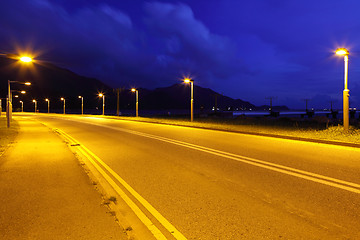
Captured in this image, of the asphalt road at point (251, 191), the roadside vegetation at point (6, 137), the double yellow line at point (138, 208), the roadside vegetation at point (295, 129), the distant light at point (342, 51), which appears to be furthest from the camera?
the distant light at point (342, 51)

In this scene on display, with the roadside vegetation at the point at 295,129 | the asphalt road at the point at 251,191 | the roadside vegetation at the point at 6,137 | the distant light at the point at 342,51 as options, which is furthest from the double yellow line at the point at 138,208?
the distant light at the point at 342,51

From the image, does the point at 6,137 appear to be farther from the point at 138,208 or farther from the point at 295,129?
the point at 295,129

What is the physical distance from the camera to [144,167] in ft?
27.4

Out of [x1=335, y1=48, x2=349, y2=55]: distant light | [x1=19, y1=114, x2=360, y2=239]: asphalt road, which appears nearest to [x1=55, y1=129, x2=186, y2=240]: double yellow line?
[x1=19, y1=114, x2=360, y2=239]: asphalt road

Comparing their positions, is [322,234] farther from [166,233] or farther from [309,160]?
[309,160]

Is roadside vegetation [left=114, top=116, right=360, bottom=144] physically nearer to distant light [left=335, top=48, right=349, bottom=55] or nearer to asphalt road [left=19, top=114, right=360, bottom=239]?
distant light [left=335, top=48, right=349, bottom=55]

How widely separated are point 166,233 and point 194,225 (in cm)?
48

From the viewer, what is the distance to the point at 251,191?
19.1 feet

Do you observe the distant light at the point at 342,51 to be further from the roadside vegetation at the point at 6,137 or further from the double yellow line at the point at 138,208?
the roadside vegetation at the point at 6,137

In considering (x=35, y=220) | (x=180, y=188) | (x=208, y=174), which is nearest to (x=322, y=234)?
(x=180, y=188)

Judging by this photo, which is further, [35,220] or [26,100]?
[26,100]

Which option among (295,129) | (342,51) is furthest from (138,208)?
(295,129)

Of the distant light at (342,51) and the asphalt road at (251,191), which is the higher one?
the distant light at (342,51)

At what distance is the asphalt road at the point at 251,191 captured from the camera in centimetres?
407
